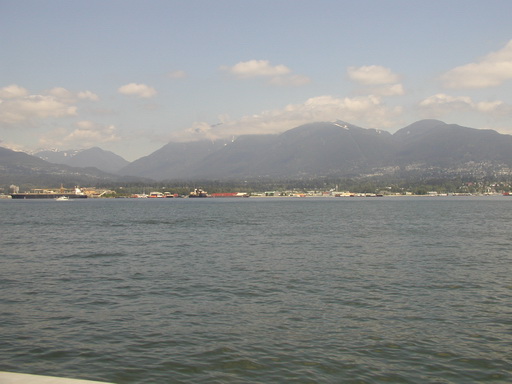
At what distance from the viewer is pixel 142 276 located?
2542 centimetres

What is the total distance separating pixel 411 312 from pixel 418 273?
8621 mm

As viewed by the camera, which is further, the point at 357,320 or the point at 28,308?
the point at 28,308

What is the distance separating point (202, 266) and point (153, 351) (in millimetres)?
15018

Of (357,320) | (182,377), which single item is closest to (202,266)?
(357,320)

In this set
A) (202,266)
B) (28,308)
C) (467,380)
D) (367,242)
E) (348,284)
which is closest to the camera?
(467,380)

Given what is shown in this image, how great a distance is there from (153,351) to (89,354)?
5.66 feet

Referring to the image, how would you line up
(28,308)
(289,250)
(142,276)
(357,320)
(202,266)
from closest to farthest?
Answer: (357,320)
(28,308)
(142,276)
(202,266)
(289,250)

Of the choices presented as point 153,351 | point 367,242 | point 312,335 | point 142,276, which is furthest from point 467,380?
point 367,242

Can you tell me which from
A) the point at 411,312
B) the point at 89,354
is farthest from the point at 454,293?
the point at 89,354

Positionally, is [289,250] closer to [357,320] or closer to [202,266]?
[202,266]

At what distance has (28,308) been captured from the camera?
18.6m

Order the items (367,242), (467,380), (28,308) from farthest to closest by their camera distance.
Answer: (367,242) → (28,308) → (467,380)

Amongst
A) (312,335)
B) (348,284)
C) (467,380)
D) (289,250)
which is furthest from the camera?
(289,250)

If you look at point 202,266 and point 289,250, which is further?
point 289,250
